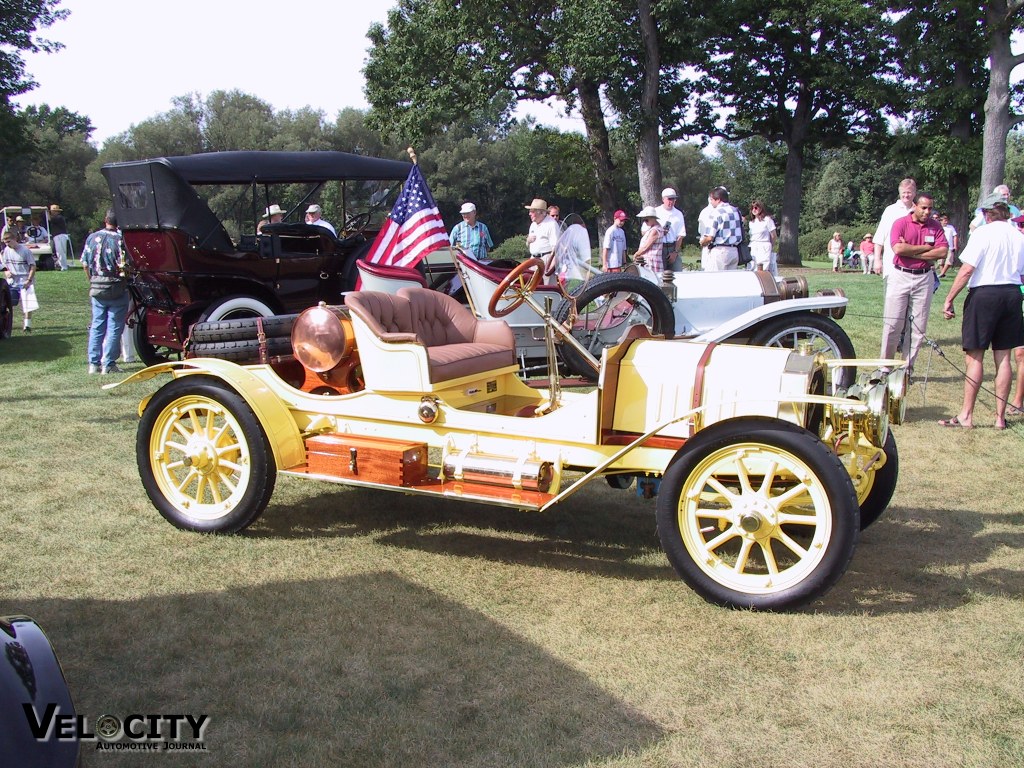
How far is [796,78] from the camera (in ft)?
116

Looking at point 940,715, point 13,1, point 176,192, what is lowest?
point 940,715

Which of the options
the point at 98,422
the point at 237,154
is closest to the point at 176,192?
the point at 237,154

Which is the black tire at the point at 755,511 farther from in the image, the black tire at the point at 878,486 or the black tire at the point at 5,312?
the black tire at the point at 5,312

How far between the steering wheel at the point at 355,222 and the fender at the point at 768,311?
5.45 m

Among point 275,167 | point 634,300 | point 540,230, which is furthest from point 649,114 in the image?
point 634,300

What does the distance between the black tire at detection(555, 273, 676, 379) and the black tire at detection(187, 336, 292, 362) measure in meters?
3.21

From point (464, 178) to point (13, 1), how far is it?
78.7ft

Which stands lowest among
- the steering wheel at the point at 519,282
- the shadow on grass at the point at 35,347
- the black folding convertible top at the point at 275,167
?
the shadow on grass at the point at 35,347

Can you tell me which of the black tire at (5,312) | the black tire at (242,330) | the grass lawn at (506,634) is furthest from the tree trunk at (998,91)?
the black tire at (242,330)

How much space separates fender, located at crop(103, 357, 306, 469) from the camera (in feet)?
15.7

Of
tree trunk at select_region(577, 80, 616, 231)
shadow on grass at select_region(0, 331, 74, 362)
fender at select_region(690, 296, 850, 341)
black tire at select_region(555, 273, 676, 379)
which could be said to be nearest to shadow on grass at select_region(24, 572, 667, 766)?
fender at select_region(690, 296, 850, 341)

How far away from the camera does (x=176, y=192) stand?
371 inches

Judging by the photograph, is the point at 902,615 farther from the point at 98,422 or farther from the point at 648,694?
the point at 98,422

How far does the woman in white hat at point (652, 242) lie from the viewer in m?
11.4
